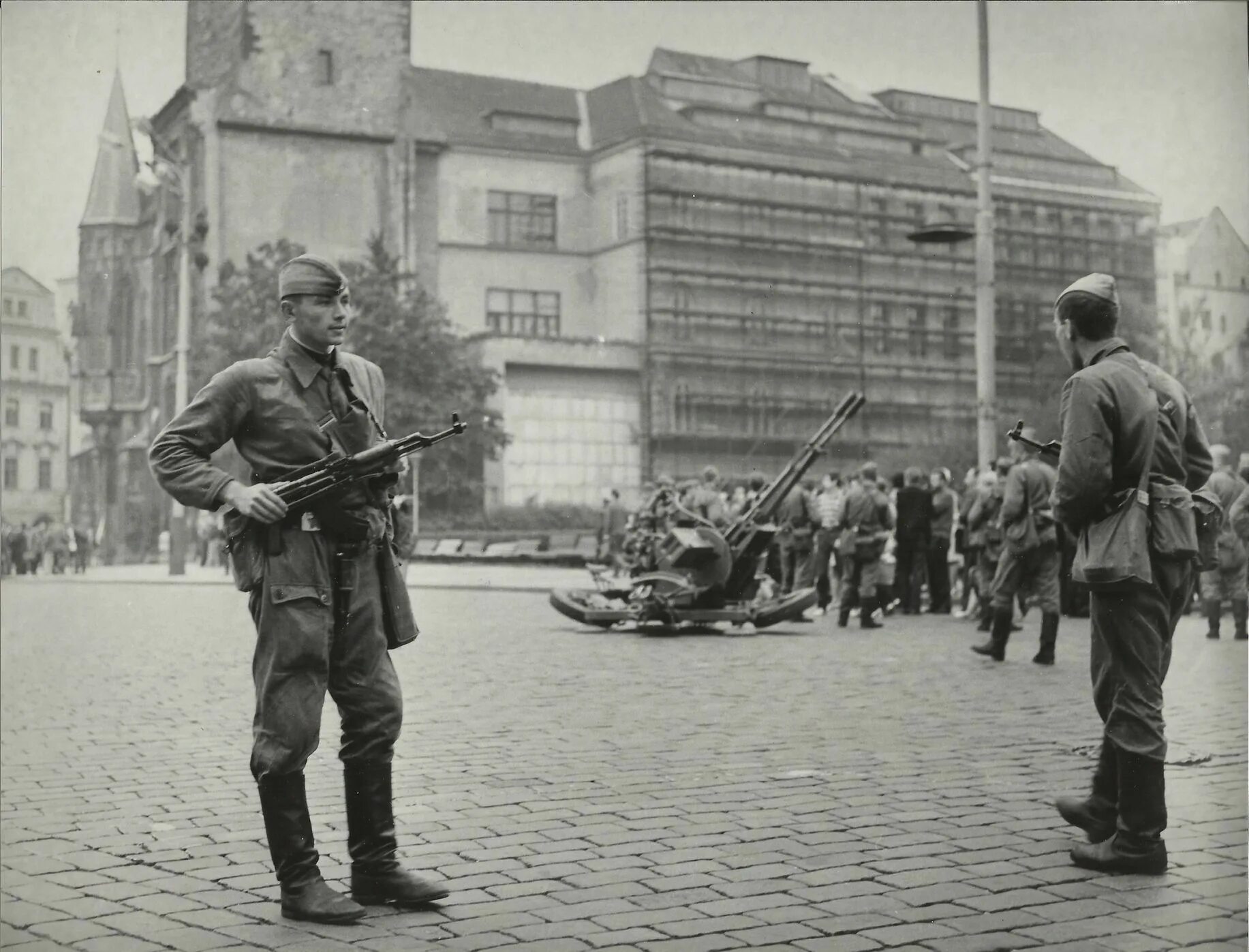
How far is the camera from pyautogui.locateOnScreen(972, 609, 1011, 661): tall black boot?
42.6ft

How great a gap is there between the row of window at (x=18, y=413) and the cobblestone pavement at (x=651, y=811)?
1.46m

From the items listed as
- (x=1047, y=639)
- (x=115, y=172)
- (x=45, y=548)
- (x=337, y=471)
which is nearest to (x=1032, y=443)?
(x=337, y=471)

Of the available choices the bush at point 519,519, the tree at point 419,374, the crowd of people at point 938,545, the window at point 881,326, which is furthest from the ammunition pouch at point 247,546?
→ the window at point 881,326

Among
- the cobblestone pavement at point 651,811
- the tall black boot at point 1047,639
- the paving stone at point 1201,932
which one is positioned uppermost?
the tall black boot at point 1047,639

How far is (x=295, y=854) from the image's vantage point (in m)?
4.80

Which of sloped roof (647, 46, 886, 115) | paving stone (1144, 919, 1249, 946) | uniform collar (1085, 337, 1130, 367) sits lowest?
paving stone (1144, 919, 1249, 946)

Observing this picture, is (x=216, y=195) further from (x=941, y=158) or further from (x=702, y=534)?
(x=702, y=534)

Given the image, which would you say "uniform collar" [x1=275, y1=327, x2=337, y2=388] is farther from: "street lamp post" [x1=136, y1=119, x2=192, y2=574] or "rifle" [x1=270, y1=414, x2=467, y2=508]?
"street lamp post" [x1=136, y1=119, x2=192, y2=574]

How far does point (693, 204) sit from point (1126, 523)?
6341 millimetres

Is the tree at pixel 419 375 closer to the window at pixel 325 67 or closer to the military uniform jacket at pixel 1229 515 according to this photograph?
the military uniform jacket at pixel 1229 515

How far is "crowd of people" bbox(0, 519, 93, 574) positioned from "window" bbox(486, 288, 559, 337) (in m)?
42.5

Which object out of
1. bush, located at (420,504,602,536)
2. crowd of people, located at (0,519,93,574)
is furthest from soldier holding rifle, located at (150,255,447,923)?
bush, located at (420,504,602,536)

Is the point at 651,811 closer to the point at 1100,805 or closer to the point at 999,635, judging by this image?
the point at 1100,805

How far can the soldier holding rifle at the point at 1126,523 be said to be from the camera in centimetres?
534
